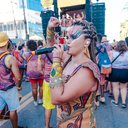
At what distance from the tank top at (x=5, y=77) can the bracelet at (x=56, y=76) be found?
6.35ft

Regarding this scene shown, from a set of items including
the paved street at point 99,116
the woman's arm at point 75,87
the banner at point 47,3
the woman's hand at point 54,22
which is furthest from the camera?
the paved street at point 99,116

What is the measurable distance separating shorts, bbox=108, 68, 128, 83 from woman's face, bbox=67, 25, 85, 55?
3.86 m

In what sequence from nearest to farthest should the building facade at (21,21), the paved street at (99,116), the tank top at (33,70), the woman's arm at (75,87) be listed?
the woman's arm at (75,87), the paved street at (99,116), the tank top at (33,70), the building facade at (21,21)

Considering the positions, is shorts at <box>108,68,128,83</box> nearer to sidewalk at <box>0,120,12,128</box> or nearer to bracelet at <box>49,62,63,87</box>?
sidewalk at <box>0,120,12,128</box>

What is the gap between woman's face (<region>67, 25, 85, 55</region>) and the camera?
1725 mm

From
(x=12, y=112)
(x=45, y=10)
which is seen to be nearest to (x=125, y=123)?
(x=12, y=112)

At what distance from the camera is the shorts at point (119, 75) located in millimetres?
5445

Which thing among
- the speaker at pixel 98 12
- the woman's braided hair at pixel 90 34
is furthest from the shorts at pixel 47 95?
the woman's braided hair at pixel 90 34

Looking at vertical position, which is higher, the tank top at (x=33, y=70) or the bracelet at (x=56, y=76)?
the bracelet at (x=56, y=76)

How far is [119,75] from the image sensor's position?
5457mm

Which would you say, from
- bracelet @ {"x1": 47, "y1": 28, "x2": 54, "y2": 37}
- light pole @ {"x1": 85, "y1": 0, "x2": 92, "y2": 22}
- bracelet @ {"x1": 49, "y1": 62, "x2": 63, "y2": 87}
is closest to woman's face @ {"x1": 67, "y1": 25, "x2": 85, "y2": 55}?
bracelet @ {"x1": 49, "y1": 62, "x2": 63, "y2": 87}

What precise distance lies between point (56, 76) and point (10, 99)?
7.04 feet

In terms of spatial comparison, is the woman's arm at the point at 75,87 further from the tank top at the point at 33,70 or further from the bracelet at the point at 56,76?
the tank top at the point at 33,70

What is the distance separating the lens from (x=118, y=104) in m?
5.57
